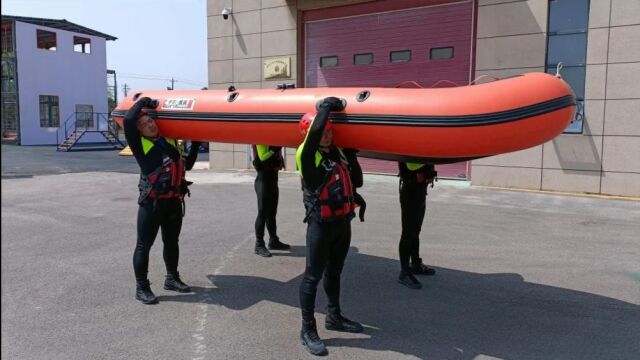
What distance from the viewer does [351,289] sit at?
4.68 metres

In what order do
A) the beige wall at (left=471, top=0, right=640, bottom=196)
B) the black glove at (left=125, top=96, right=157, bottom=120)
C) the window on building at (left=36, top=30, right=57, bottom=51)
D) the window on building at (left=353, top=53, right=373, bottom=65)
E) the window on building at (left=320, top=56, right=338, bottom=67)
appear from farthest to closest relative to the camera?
the window on building at (left=36, top=30, right=57, bottom=51), the window on building at (left=320, top=56, right=338, bottom=67), the window on building at (left=353, top=53, right=373, bottom=65), the beige wall at (left=471, top=0, right=640, bottom=196), the black glove at (left=125, top=96, right=157, bottom=120)

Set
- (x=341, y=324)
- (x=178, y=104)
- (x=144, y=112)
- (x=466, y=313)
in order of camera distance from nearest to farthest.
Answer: (x=341, y=324)
(x=466, y=313)
(x=144, y=112)
(x=178, y=104)

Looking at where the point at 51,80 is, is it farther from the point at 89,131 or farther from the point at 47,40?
the point at 89,131

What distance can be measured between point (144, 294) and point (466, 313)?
9.13 ft

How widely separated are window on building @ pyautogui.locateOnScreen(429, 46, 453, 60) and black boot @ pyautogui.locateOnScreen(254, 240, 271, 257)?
316 inches

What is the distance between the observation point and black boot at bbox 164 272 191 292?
4578 millimetres

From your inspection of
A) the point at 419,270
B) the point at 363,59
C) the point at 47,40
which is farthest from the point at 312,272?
the point at 47,40

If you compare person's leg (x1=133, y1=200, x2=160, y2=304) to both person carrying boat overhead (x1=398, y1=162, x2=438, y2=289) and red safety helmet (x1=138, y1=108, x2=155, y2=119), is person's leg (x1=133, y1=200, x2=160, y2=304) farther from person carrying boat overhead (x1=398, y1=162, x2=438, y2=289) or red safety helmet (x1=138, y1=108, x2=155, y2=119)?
person carrying boat overhead (x1=398, y1=162, x2=438, y2=289)

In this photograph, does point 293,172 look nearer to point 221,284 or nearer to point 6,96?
point 221,284

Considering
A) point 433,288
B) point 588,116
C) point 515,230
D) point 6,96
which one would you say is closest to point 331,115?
point 433,288

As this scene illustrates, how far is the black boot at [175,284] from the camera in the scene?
4578 millimetres

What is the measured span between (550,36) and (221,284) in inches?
356

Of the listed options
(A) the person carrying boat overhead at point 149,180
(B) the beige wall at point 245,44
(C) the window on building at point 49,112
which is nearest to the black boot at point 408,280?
(A) the person carrying boat overhead at point 149,180

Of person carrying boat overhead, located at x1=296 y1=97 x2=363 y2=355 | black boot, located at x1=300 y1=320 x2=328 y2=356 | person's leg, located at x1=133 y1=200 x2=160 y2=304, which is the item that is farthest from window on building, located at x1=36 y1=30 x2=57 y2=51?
black boot, located at x1=300 y1=320 x2=328 y2=356
